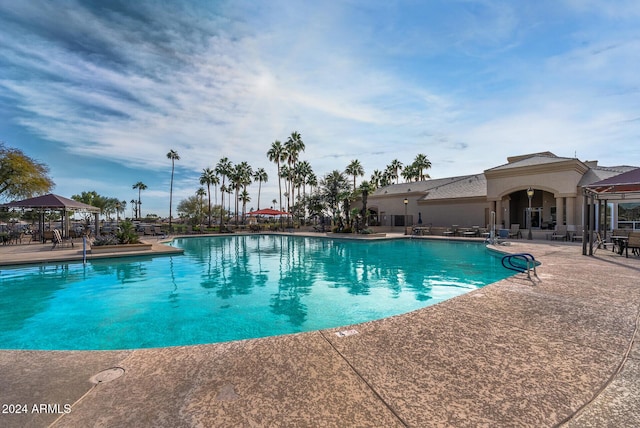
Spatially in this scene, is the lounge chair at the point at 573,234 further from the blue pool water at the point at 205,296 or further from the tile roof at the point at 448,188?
the blue pool water at the point at 205,296

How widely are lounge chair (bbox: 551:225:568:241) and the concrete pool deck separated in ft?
64.1

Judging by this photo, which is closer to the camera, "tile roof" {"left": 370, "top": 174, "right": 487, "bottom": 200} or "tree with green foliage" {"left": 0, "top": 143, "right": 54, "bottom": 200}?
"tree with green foliage" {"left": 0, "top": 143, "right": 54, "bottom": 200}

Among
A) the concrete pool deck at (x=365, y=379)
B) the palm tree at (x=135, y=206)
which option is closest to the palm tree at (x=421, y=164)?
the concrete pool deck at (x=365, y=379)

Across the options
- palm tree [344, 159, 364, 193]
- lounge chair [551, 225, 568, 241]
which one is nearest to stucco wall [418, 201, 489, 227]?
lounge chair [551, 225, 568, 241]

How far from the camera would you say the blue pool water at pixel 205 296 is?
19.4 ft

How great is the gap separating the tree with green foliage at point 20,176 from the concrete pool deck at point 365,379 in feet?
98.9

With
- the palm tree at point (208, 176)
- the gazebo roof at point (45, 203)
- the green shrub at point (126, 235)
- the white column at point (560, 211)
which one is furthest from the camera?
the palm tree at point (208, 176)

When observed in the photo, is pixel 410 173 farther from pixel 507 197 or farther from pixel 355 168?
pixel 507 197

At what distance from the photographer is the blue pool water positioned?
592cm

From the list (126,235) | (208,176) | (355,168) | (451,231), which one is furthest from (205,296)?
(208,176)

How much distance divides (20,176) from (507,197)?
4147 centimetres

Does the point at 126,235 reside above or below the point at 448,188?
below

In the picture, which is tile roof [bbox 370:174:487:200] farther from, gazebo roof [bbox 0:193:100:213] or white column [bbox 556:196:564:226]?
gazebo roof [bbox 0:193:100:213]

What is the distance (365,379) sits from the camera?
2.57 meters
